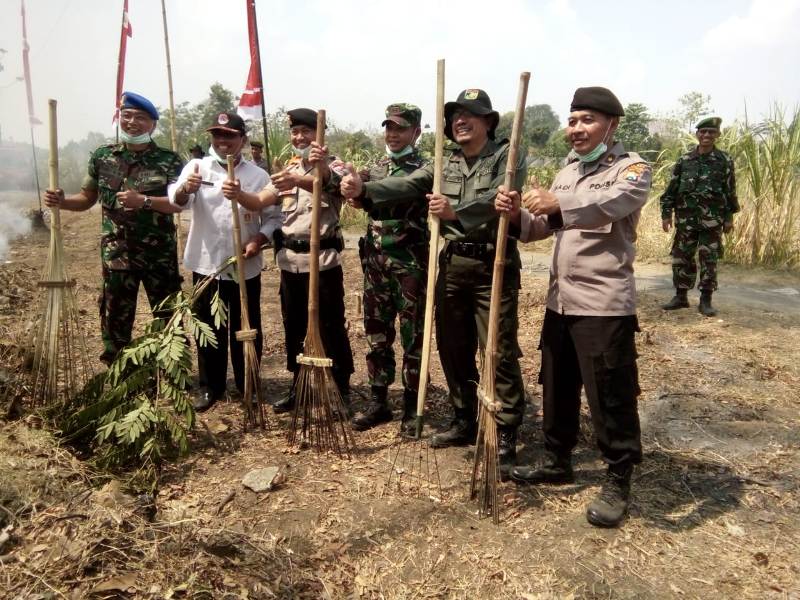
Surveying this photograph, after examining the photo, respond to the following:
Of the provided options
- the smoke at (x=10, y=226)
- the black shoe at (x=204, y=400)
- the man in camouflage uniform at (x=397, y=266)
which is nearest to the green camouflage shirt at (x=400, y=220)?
the man in camouflage uniform at (x=397, y=266)

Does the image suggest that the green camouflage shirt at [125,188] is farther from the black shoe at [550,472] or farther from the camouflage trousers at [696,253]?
the camouflage trousers at [696,253]

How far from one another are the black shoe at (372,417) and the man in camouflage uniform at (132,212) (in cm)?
150

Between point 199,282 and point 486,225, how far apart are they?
1.91 metres

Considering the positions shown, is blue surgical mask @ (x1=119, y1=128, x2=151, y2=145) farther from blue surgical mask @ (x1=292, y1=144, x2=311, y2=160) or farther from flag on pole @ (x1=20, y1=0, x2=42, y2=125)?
flag on pole @ (x1=20, y1=0, x2=42, y2=125)

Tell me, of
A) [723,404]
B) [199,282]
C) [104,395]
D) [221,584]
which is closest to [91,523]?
[221,584]

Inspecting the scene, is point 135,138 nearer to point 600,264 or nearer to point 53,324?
point 53,324

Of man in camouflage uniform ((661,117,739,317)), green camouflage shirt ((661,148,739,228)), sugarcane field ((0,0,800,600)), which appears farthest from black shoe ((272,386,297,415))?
green camouflage shirt ((661,148,739,228))

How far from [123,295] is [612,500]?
3.41 m

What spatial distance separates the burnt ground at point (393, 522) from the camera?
7.28 feet

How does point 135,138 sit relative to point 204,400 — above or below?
above

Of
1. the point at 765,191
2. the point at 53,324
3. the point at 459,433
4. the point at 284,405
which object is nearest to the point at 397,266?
the point at 459,433

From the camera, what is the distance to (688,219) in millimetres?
6676

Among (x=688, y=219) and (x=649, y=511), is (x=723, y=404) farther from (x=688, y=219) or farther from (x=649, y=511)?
(x=688, y=219)

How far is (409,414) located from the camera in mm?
3691
